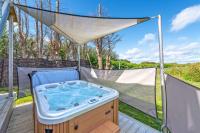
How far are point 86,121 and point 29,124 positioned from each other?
61.5 inches

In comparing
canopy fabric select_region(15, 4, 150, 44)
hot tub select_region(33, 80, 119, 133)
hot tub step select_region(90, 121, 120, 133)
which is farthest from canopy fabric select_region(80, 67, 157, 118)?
hot tub step select_region(90, 121, 120, 133)

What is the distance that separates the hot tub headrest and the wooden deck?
0.70 m

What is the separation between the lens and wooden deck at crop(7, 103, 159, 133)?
2586 mm

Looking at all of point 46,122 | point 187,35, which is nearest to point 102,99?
point 46,122

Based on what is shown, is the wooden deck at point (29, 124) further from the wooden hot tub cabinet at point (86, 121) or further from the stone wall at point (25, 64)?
the stone wall at point (25, 64)

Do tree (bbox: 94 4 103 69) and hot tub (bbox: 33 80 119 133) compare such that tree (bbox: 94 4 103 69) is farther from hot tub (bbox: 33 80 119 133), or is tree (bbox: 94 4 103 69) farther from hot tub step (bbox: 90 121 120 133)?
hot tub step (bbox: 90 121 120 133)

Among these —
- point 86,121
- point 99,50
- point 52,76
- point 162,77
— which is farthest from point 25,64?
point 162,77

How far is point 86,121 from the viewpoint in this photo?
→ 1882 millimetres

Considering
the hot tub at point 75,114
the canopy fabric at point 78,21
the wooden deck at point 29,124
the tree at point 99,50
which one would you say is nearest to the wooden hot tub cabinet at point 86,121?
the hot tub at point 75,114

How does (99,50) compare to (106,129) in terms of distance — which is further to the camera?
(99,50)

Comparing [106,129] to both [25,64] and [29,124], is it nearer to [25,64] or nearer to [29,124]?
[29,124]

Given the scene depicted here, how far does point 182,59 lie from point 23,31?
889cm

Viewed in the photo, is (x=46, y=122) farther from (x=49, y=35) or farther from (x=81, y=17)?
(x=49, y=35)

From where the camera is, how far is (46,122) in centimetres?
154
